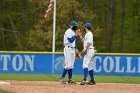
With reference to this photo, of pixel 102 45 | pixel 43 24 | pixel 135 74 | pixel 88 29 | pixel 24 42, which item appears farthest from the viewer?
pixel 102 45

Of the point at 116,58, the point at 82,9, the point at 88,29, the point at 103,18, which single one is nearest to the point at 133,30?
the point at 103,18

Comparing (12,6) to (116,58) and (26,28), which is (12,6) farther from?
(116,58)

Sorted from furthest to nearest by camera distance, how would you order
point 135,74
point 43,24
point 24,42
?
point 24,42 < point 43,24 < point 135,74

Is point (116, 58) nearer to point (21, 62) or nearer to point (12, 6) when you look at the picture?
point (21, 62)

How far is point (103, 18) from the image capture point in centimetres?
5931

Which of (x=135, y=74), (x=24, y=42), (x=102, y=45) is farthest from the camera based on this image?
(x=102, y=45)

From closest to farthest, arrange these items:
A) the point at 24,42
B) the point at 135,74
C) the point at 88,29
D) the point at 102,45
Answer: the point at 88,29, the point at 135,74, the point at 24,42, the point at 102,45

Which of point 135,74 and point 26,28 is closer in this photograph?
point 135,74

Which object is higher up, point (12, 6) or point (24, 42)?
point (12, 6)

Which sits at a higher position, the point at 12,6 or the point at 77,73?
the point at 12,6

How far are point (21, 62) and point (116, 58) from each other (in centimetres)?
407

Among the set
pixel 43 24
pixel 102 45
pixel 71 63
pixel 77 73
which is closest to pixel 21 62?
pixel 77 73

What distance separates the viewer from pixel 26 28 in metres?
56.7

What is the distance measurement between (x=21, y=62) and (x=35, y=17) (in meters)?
31.4
